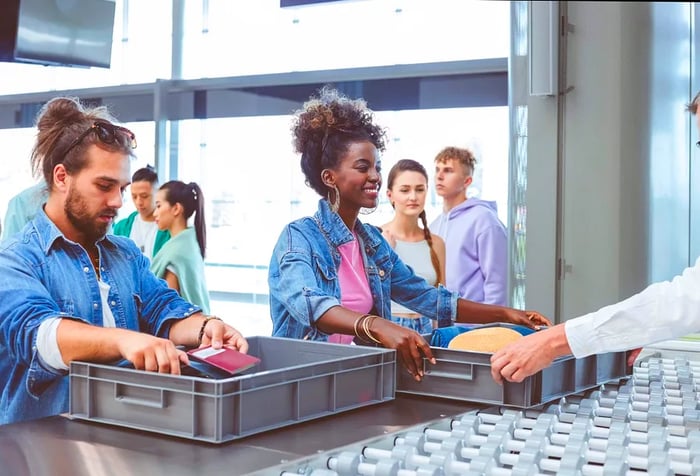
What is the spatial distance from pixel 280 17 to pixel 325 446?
5.80 m

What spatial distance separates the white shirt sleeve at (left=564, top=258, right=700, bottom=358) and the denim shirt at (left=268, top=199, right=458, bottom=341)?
2.35 ft

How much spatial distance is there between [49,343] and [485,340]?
0.90 metres

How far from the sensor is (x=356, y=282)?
8.81 feet

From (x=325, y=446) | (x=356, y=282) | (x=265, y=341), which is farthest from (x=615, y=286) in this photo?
(x=325, y=446)

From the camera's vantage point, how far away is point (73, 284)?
2094 millimetres

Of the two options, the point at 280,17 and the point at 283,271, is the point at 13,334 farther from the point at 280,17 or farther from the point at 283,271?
the point at 280,17

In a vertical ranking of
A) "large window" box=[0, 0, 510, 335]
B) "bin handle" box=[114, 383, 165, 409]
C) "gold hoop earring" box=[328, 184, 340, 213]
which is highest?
"large window" box=[0, 0, 510, 335]

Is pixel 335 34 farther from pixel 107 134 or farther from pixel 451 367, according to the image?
pixel 451 367

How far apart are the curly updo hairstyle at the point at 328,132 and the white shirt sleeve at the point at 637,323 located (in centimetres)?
131

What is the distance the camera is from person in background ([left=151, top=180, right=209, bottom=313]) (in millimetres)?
5367

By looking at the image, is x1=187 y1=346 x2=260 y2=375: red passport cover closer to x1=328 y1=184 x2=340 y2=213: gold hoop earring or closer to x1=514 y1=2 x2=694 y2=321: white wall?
x1=328 y1=184 x2=340 y2=213: gold hoop earring

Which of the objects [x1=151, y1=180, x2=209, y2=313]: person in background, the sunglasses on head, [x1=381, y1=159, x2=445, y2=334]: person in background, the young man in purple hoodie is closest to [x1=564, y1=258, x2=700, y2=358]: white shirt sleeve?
the sunglasses on head

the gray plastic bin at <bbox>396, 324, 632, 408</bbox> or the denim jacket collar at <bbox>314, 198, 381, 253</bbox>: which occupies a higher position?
the denim jacket collar at <bbox>314, 198, 381, 253</bbox>

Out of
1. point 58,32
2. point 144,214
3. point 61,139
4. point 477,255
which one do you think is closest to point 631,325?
point 61,139
